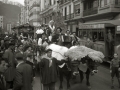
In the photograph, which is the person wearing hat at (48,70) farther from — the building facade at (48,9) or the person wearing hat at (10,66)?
the building facade at (48,9)

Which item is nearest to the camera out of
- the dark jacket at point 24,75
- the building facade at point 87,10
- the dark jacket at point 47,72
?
the dark jacket at point 24,75

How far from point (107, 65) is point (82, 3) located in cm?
2270

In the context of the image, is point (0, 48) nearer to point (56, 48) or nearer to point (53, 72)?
point (56, 48)

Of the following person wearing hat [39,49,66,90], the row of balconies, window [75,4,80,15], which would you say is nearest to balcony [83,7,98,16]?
the row of balconies

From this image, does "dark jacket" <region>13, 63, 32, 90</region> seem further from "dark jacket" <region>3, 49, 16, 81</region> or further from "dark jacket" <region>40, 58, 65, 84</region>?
"dark jacket" <region>3, 49, 16, 81</region>

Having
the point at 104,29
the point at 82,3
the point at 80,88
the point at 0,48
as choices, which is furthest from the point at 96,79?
the point at 82,3

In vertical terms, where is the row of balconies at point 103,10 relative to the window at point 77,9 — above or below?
below

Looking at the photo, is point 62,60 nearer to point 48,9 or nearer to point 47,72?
point 47,72

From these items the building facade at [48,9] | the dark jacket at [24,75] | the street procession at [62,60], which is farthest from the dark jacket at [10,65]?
the building facade at [48,9]

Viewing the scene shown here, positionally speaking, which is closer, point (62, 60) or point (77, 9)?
point (62, 60)

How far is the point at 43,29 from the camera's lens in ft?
43.3

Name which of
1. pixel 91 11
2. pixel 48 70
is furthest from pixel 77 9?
pixel 48 70

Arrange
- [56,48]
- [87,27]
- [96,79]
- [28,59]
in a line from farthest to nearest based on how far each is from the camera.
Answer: [87,27]
[96,79]
[56,48]
[28,59]

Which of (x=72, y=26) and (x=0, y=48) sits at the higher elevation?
(x=72, y=26)
